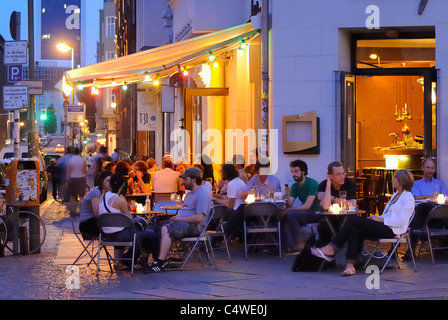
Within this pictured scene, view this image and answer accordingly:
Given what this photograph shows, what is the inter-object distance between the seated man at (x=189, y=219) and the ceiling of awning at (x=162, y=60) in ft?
17.8

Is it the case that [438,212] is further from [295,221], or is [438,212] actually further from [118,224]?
[118,224]

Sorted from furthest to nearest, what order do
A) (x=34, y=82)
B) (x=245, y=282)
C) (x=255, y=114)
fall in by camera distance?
(x=255, y=114) → (x=34, y=82) → (x=245, y=282)

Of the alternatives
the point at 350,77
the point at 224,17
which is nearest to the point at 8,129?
the point at 224,17

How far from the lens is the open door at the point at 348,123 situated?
53.0ft

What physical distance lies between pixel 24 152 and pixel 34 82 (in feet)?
66.1

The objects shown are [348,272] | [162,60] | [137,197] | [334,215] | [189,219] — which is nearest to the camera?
[348,272]

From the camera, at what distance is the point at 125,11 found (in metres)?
58.2

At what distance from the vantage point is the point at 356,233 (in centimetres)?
1136

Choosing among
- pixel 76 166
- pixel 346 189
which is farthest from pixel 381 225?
pixel 76 166

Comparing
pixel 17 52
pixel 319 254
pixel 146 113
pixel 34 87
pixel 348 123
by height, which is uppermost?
pixel 17 52

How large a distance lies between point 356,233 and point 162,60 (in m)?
7.81

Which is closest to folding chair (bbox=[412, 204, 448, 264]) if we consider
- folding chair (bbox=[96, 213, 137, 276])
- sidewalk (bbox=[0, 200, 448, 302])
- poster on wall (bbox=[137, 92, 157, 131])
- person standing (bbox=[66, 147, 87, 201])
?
sidewalk (bbox=[0, 200, 448, 302])

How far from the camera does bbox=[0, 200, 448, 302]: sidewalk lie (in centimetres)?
985

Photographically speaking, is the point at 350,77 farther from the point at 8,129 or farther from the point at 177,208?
the point at 8,129
